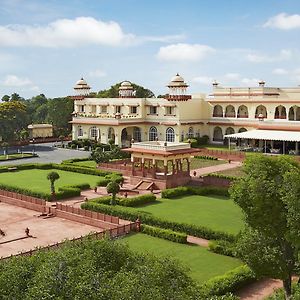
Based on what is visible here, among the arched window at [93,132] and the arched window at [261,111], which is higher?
the arched window at [261,111]

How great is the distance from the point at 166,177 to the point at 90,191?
18.8ft

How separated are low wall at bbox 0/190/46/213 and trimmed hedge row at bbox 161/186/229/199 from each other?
8.21 metres

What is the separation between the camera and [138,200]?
30625 mm

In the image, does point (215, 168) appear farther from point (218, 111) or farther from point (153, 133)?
point (218, 111)

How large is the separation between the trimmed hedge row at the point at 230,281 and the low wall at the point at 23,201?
14491mm

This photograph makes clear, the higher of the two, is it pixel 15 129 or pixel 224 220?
pixel 15 129

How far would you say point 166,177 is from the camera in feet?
120

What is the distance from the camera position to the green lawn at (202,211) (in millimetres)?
25947

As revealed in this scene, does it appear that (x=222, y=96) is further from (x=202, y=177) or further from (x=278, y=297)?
(x=278, y=297)

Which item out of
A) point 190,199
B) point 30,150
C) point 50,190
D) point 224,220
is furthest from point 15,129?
point 224,220

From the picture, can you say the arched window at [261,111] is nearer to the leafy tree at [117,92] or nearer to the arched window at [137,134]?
the arched window at [137,134]

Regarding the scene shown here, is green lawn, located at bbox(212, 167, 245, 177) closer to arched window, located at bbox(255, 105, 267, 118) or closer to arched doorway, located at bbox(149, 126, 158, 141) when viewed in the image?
arched window, located at bbox(255, 105, 267, 118)

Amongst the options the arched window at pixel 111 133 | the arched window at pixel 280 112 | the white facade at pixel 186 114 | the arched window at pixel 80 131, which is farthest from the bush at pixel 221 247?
the arched window at pixel 80 131

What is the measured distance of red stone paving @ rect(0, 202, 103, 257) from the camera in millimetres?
23077
